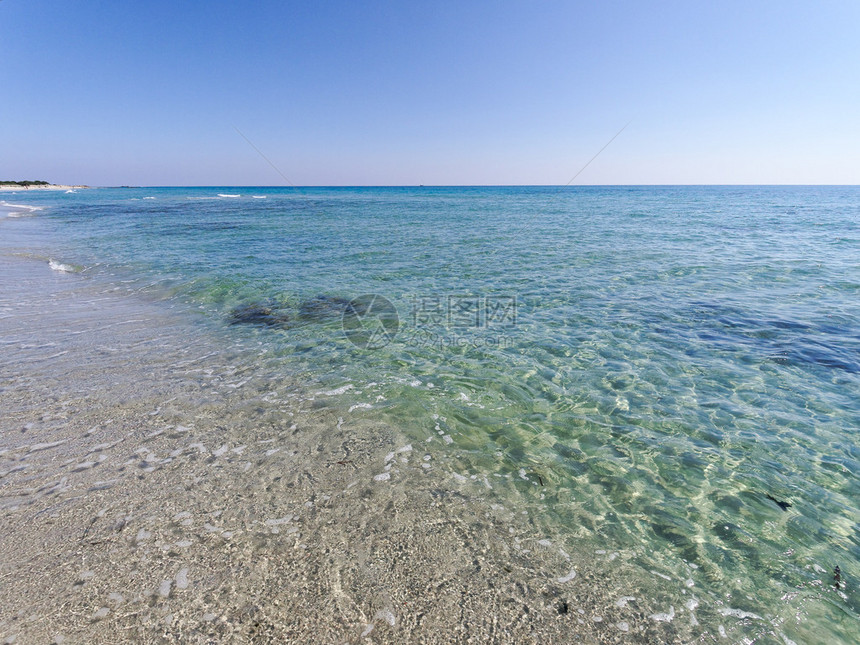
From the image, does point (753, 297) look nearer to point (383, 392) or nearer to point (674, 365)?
point (674, 365)

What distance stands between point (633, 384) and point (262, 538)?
651 cm

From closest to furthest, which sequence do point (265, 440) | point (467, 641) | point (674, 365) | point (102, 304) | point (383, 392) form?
point (467, 641) → point (265, 440) → point (383, 392) → point (674, 365) → point (102, 304)

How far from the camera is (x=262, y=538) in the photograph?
4.23 metres

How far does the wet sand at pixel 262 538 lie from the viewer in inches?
135

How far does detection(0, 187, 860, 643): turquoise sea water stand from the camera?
427 cm

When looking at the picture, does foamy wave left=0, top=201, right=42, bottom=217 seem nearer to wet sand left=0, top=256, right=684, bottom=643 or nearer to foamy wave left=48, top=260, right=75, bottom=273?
foamy wave left=48, top=260, right=75, bottom=273

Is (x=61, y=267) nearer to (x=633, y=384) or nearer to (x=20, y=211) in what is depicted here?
(x=633, y=384)

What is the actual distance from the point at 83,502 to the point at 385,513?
341cm

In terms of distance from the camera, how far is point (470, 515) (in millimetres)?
4660

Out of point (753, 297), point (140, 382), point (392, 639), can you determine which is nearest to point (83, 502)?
point (140, 382)

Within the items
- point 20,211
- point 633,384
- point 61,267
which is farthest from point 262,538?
point 20,211

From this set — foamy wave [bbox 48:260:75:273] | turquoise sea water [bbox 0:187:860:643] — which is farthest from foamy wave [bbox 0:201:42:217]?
turquoise sea water [bbox 0:187:860:643]

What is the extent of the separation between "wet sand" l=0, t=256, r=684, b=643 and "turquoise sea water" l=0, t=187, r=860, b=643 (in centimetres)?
52

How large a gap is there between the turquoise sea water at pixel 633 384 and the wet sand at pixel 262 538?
518mm
